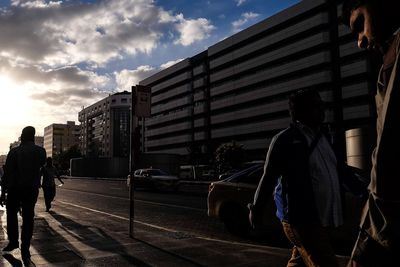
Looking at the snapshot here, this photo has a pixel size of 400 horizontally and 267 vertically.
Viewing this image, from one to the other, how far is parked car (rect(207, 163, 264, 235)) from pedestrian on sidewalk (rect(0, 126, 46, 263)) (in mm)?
3915

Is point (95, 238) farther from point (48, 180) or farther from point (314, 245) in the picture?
point (48, 180)

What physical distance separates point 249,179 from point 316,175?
218 inches

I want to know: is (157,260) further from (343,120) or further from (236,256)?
(343,120)

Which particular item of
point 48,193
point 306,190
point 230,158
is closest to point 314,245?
point 306,190

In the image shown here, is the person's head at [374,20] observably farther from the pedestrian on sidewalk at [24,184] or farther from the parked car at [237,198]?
the parked car at [237,198]

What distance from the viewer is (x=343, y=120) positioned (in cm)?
6297

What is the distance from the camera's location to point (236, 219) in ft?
28.9

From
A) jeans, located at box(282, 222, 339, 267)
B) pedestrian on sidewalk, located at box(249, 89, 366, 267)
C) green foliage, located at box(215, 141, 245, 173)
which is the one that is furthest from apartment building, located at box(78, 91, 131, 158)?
jeans, located at box(282, 222, 339, 267)

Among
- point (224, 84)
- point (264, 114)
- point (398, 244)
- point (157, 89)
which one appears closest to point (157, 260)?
point (398, 244)

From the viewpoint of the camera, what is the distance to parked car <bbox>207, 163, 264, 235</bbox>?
338 inches

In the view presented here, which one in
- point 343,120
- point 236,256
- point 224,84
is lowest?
point 236,256

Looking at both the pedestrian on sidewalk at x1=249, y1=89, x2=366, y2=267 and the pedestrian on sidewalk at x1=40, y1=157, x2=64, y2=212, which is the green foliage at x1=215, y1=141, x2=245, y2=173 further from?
the pedestrian on sidewalk at x1=249, y1=89, x2=366, y2=267

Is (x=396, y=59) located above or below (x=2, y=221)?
above

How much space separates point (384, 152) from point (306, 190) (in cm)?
171
